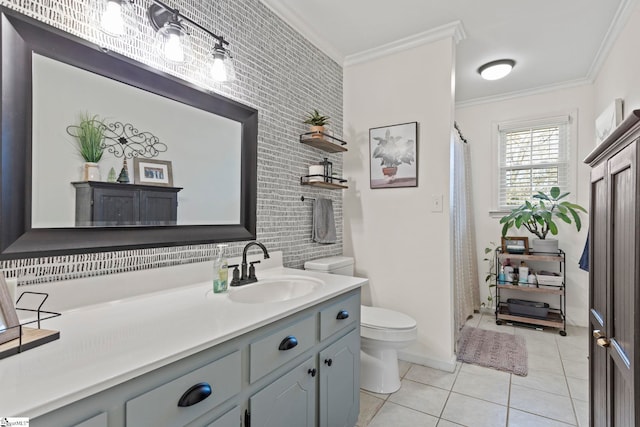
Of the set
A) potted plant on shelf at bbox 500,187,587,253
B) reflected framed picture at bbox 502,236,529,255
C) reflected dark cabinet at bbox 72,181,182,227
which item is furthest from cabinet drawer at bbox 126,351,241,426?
reflected framed picture at bbox 502,236,529,255

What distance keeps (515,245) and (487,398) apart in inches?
75.1

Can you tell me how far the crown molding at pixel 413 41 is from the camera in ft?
7.67

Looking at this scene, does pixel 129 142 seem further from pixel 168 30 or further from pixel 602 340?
pixel 602 340

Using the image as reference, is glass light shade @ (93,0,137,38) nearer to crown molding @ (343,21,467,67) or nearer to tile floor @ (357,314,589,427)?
crown molding @ (343,21,467,67)

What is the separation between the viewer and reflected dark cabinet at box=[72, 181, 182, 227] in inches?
45.9

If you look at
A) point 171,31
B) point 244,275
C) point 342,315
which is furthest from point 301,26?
point 342,315

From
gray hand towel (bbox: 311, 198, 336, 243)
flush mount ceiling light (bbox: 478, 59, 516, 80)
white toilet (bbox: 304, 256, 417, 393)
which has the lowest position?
white toilet (bbox: 304, 256, 417, 393)

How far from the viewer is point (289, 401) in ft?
3.86

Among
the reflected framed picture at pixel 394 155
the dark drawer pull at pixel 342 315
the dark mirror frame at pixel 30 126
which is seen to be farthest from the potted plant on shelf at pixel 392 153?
the dark mirror frame at pixel 30 126

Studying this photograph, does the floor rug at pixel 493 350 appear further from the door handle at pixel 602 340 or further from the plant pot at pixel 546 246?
the door handle at pixel 602 340

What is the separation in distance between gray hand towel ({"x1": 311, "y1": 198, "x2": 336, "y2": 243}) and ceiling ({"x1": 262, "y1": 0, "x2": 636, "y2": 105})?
4.16 ft

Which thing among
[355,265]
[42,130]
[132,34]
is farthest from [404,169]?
[42,130]

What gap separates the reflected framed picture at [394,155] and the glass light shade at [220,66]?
4.55 feet

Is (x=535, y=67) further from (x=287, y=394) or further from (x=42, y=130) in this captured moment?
(x=42, y=130)
